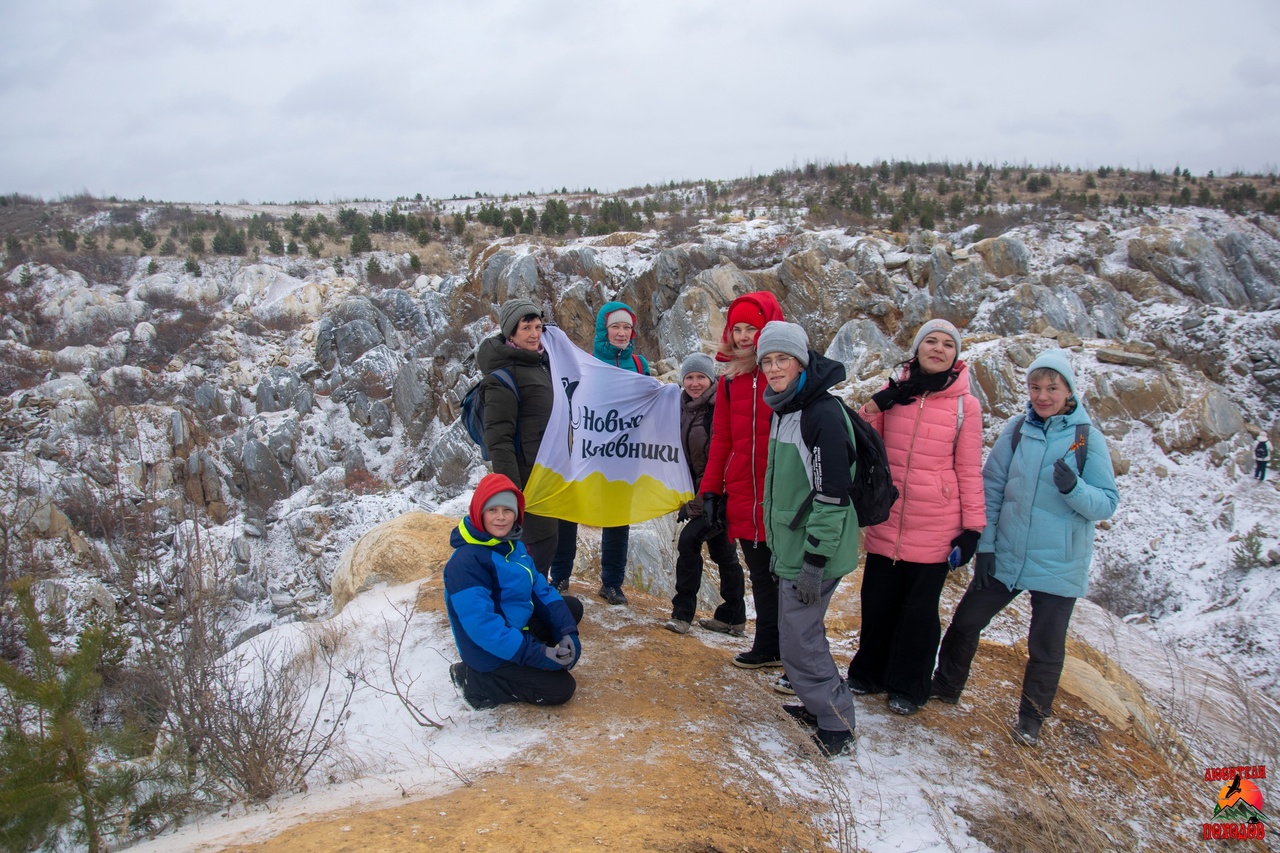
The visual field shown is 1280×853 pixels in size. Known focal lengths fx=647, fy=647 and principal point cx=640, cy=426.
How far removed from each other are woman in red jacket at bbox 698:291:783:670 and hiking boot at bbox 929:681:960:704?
34.6 inches

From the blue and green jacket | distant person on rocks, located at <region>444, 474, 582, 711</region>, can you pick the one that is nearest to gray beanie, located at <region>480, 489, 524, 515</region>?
distant person on rocks, located at <region>444, 474, 582, 711</region>

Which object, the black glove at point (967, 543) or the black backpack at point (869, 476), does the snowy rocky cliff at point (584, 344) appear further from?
the black backpack at point (869, 476)

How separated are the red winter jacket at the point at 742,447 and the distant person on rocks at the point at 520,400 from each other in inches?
44.9

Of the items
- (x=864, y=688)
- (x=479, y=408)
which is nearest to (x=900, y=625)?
(x=864, y=688)

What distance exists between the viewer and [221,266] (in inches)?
1065

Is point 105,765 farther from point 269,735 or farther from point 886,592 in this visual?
point 886,592

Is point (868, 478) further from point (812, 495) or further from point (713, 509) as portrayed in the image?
point (713, 509)

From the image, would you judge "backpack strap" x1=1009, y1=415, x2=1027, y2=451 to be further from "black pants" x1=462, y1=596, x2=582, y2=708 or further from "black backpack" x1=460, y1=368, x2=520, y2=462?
"black backpack" x1=460, y1=368, x2=520, y2=462

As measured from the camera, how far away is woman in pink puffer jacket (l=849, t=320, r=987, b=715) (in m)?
3.35

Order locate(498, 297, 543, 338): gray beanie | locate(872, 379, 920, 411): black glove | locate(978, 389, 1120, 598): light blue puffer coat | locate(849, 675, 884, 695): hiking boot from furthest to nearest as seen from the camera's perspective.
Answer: locate(498, 297, 543, 338): gray beanie
locate(849, 675, 884, 695): hiking boot
locate(872, 379, 920, 411): black glove
locate(978, 389, 1120, 598): light blue puffer coat

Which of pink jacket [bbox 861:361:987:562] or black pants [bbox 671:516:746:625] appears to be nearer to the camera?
pink jacket [bbox 861:361:987:562]

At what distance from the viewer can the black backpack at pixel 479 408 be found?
4.08 meters

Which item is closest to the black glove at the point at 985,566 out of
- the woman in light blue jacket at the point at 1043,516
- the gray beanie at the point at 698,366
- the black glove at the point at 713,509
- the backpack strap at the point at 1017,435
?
the woman in light blue jacket at the point at 1043,516

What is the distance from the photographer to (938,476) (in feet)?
11.0
